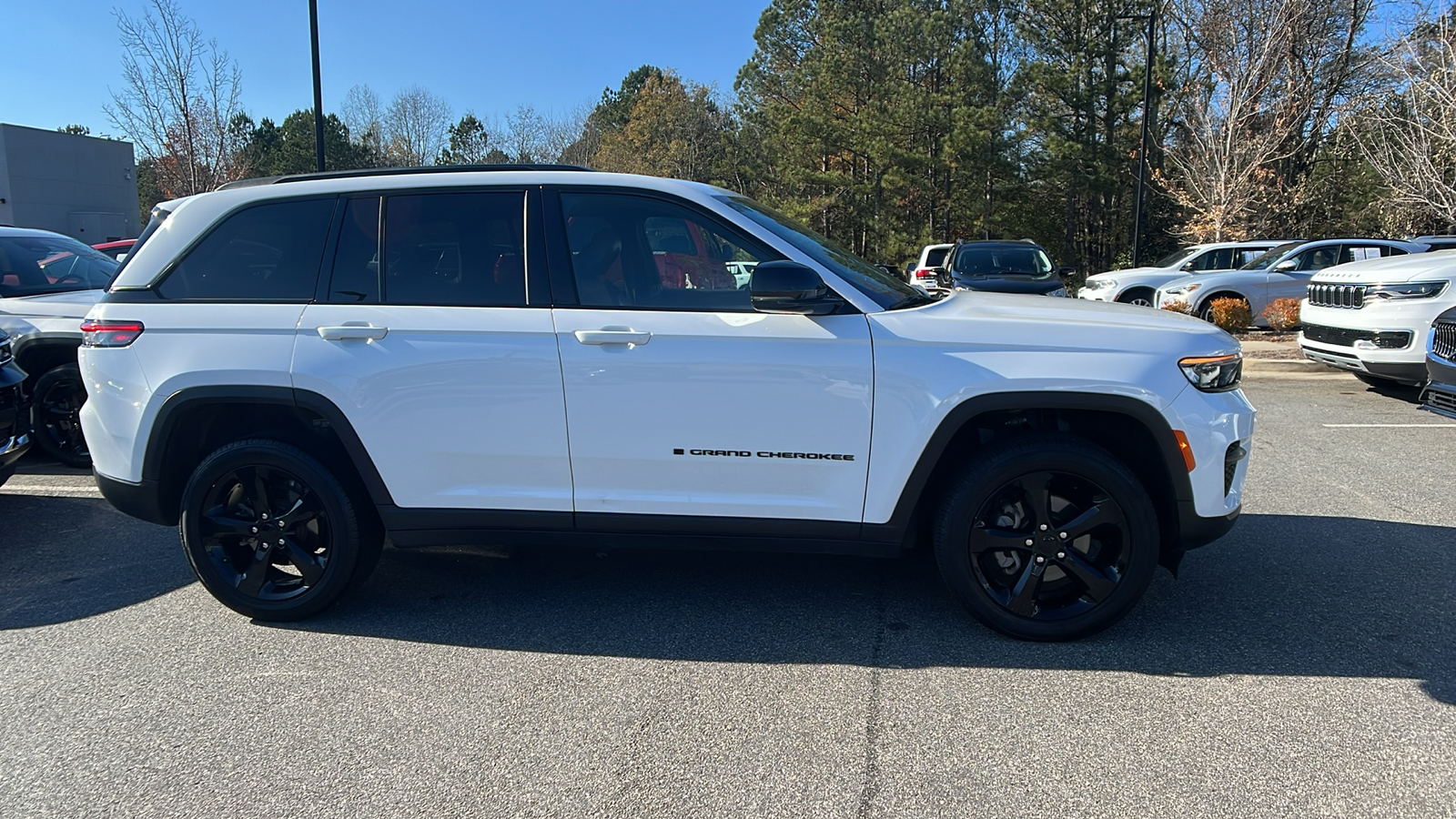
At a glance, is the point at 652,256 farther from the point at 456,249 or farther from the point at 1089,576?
the point at 1089,576

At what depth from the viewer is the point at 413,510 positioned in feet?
12.7

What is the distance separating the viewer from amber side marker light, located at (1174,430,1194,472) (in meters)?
3.45

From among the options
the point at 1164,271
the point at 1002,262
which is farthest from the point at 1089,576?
the point at 1164,271

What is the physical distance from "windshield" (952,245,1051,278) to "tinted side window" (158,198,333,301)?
10.9 meters

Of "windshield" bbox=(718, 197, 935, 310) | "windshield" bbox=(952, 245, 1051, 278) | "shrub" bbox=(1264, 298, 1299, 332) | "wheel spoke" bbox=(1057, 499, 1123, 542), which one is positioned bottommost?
"wheel spoke" bbox=(1057, 499, 1123, 542)

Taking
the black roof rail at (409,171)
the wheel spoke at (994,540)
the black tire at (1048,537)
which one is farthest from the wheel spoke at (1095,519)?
the black roof rail at (409,171)

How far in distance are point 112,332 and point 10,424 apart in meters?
2.07

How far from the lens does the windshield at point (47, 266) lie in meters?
7.15

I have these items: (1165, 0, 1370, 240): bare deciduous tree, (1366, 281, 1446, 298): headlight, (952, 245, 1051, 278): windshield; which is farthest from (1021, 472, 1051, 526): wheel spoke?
(1165, 0, 1370, 240): bare deciduous tree

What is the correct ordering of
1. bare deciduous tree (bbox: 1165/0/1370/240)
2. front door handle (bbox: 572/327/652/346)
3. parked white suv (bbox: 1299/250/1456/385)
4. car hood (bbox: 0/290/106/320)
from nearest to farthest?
front door handle (bbox: 572/327/652/346) < car hood (bbox: 0/290/106/320) < parked white suv (bbox: 1299/250/1456/385) < bare deciduous tree (bbox: 1165/0/1370/240)

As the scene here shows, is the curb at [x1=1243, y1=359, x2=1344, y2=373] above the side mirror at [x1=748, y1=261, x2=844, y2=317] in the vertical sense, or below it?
below

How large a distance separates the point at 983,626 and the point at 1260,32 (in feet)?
83.7

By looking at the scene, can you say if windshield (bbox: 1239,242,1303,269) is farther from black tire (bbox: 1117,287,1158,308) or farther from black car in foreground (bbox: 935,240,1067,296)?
black car in foreground (bbox: 935,240,1067,296)

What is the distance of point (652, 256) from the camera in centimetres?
380
